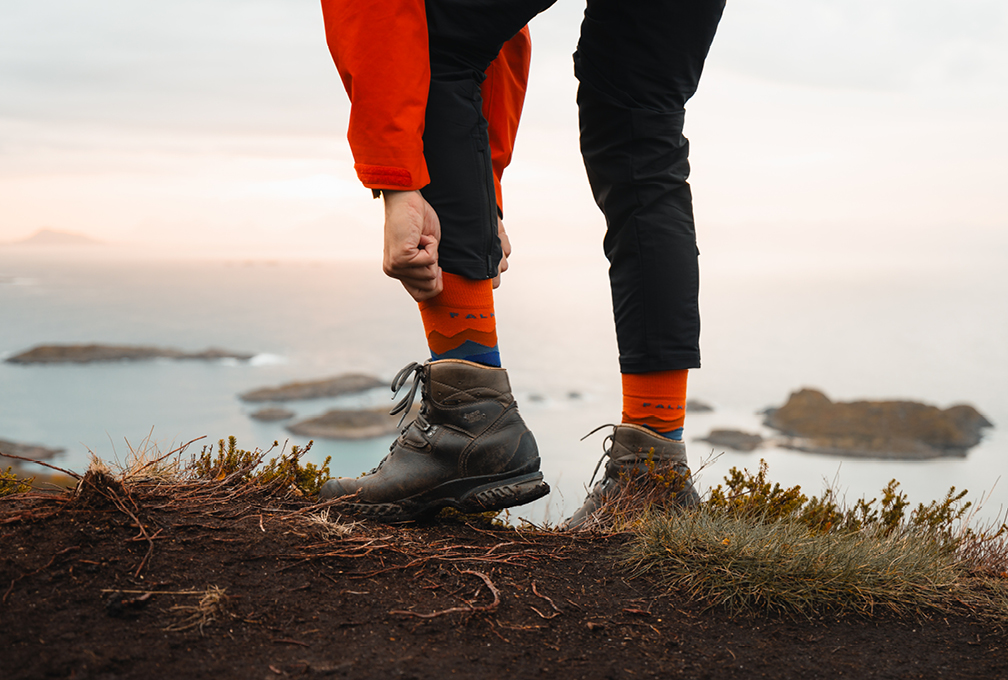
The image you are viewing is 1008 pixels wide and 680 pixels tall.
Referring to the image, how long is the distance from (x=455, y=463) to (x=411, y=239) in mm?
693

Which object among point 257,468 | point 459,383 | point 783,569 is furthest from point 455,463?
point 783,569

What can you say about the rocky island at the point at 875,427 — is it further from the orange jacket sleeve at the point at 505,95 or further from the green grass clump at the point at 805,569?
the orange jacket sleeve at the point at 505,95

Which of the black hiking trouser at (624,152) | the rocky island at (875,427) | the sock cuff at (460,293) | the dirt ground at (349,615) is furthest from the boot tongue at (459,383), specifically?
the rocky island at (875,427)

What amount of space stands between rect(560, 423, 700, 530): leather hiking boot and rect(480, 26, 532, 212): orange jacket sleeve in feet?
3.07

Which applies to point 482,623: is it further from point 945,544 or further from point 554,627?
point 945,544

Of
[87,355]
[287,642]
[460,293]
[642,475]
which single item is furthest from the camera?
[87,355]

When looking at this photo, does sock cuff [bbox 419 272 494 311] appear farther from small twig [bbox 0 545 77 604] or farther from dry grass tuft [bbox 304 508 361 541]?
small twig [bbox 0 545 77 604]

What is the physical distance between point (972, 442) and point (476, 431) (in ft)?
123

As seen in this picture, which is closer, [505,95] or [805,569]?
[805,569]

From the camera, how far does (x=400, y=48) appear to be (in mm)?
1749

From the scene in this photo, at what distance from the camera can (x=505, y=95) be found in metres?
2.27

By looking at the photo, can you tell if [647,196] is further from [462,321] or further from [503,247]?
[462,321]

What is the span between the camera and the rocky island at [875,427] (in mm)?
32406

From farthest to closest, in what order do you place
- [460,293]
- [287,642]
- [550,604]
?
1. [460,293]
2. [550,604]
3. [287,642]
